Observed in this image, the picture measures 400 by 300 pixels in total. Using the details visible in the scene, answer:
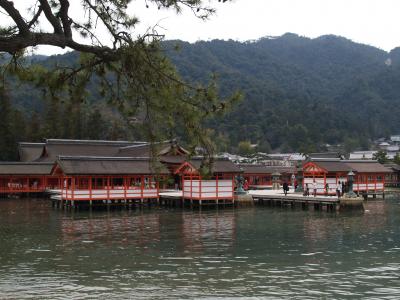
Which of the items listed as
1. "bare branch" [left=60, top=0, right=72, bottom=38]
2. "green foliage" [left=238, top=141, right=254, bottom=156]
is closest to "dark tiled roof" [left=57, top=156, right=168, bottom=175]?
"bare branch" [left=60, top=0, right=72, bottom=38]

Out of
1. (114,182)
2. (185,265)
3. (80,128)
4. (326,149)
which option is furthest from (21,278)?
(326,149)

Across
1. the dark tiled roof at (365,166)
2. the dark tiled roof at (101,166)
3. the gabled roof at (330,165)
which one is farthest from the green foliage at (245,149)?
the dark tiled roof at (101,166)

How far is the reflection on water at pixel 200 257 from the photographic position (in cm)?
1331

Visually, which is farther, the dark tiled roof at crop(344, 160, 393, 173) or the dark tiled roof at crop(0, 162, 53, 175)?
the dark tiled roof at crop(0, 162, 53, 175)

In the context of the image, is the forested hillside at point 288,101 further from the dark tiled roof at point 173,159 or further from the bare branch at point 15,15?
the bare branch at point 15,15

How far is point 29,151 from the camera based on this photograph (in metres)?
→ 60.6

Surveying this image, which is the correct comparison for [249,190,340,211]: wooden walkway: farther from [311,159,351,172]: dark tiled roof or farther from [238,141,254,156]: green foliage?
[238,141,254,156]: green foliage

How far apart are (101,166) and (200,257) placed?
21115 mm

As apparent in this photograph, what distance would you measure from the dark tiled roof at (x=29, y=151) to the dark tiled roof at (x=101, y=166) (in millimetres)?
Result: 23948

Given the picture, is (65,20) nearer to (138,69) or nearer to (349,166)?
(138,69)

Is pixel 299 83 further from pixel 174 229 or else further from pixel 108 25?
pixel 108 25

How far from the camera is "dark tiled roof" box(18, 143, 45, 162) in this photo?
59.7 metres

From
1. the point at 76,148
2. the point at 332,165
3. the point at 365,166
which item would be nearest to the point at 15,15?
the point at 332,165

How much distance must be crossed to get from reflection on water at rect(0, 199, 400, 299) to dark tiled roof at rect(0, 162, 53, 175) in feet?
71.6
